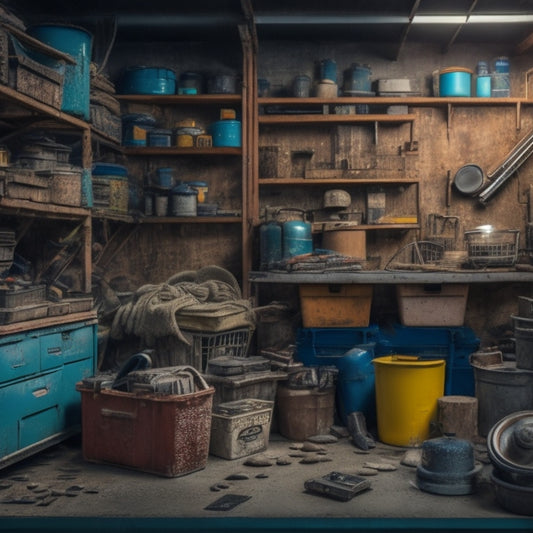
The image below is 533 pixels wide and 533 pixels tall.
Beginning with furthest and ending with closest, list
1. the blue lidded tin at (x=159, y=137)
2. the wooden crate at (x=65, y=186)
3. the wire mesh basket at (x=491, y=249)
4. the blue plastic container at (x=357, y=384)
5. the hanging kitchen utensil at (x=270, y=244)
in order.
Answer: the blue lidded tin at (x=159, y=137)
the hanging kitchen utensil at (x=270, y=244)
the wire mesh basket at (x=491, y=249)
the blue plastic container at (x=357, y=384)
the wooden crate at (x=65, y=186)

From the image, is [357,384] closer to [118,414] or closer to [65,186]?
[118,414]

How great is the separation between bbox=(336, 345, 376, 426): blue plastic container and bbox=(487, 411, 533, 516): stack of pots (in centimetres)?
138

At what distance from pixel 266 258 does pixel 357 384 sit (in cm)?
176

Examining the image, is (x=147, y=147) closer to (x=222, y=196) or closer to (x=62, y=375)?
(x=222, y=196)

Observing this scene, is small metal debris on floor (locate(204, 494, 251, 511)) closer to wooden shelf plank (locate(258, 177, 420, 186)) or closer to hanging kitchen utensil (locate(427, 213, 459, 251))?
wooden shelf plank (locate(258, 177, 420, 186))

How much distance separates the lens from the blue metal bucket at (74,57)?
15.8 feet

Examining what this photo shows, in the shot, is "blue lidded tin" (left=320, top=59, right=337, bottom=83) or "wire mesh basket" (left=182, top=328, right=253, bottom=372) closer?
"wire mesh basket" (left=182, top=328, right=253, bottom=372)

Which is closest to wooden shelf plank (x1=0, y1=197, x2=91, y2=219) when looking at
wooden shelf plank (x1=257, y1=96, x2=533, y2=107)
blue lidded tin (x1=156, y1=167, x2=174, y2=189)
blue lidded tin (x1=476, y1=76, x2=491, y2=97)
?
blue lidded tin (x1=156, y1=167, x2=174, y2=189)

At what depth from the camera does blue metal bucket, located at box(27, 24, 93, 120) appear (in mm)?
4805

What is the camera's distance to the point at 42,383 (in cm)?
407

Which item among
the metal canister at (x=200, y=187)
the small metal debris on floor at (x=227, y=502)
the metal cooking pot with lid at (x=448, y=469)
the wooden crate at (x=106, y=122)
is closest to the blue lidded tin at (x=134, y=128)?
the wooden crate at (x=106, y=122)

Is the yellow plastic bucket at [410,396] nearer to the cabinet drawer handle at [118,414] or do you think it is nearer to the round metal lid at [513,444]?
the round metal lid at [513,444]

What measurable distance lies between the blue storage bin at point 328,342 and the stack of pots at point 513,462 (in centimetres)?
181

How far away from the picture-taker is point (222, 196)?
6699 millimetres
